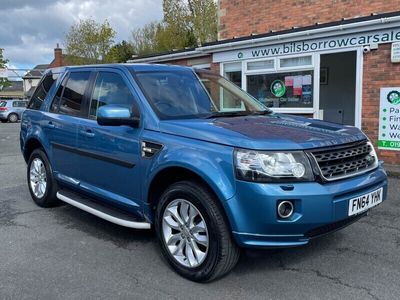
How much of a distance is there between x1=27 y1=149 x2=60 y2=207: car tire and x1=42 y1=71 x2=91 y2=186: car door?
20 centimetres

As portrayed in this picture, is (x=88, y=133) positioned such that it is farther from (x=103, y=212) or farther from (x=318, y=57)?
(x=318, y=57)

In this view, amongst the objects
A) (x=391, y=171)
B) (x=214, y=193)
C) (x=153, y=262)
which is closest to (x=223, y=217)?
(x=214, y=193)

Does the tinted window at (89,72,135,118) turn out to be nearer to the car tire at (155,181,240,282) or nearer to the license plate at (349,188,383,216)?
the car tire at (155,181,240,282)

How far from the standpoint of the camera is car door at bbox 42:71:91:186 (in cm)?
495

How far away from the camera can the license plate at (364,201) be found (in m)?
3.44

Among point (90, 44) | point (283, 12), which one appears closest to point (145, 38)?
point (90, 44)

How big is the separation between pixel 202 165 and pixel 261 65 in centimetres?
824

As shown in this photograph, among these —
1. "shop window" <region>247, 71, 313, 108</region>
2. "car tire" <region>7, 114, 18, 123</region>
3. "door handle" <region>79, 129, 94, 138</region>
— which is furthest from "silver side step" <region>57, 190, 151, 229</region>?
"car tire" <region>7, 114, 18, 123</region>

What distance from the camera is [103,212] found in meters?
4.41

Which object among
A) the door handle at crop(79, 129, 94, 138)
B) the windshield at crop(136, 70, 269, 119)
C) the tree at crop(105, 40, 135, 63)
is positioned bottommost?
the door handle at crop(79, 129, 94, 138)

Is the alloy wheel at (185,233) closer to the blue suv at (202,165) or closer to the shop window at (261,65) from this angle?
the blue suv at (202,165)

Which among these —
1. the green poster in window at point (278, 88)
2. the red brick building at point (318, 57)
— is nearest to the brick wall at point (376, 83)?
the red brick building at point (318, 57)

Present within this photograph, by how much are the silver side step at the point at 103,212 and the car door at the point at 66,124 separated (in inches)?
6.6

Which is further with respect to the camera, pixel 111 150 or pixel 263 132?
pixel 111 150
